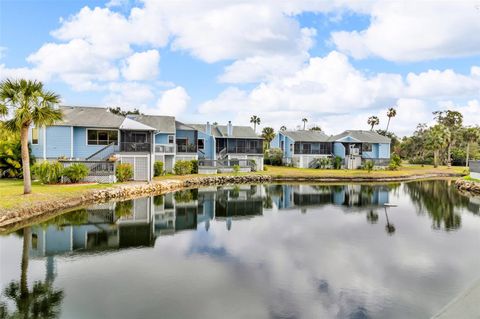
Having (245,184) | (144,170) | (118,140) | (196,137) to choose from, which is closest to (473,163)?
(245,184)

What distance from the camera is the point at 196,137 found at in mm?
49969

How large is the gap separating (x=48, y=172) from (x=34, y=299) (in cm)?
2158

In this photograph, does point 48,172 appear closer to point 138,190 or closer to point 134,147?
point 138,190

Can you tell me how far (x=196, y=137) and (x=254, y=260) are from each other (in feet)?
123

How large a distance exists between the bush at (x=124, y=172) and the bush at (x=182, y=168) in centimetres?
912

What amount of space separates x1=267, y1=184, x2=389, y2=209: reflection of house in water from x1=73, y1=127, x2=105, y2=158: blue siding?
1913 cm

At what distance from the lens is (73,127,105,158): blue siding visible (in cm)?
3597

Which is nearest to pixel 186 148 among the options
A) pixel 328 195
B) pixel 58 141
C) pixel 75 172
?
pixel 58 141

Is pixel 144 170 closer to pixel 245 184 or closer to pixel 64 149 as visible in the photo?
pixel 64 149

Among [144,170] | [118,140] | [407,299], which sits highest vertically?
[118,140]

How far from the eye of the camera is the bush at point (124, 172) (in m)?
32.9

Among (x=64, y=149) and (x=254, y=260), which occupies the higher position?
(x=64, y=149)

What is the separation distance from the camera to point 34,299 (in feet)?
32.7

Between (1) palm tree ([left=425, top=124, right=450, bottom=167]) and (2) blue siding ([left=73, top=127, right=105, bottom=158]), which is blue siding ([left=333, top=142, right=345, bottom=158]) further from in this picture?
(2) blue siding ([left=73, top=127, right=105, bottom=158])
